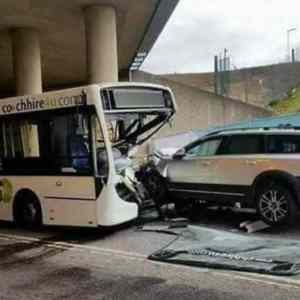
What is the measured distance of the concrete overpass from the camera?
59.5 ft

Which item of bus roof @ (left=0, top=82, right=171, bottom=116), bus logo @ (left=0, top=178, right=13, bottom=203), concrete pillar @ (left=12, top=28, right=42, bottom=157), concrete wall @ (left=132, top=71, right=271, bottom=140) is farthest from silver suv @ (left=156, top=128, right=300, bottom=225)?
concrete wall @ (left=132, top=71, right=271, bottom=140)

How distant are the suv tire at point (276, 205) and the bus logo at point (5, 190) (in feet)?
16.4

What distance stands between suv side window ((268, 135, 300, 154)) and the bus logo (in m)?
5.26

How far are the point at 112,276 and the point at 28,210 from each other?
4.41m

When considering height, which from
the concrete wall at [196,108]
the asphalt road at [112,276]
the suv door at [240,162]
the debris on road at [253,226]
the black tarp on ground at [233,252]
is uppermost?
the concrete wall at [196,108]

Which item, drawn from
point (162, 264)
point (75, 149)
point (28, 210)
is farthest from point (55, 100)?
point (162, 264)

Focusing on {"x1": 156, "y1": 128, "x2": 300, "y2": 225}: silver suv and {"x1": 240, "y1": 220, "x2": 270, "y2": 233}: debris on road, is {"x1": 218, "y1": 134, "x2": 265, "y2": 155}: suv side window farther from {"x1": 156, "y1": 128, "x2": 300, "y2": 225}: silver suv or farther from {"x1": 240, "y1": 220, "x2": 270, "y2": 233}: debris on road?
{"x1": 240, "y1": 220, "x2": 270, "y2": 233}: debris on road

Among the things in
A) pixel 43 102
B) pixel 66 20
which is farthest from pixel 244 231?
pixel 66 20

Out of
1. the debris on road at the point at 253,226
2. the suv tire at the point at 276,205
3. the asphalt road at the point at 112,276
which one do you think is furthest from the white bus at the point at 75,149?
the suv tire at the point at 276,205

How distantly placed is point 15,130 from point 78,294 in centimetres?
549

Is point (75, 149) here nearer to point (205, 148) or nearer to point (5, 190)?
point (5, 190)

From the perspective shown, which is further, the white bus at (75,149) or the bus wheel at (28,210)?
the bus wheel at (28,210)

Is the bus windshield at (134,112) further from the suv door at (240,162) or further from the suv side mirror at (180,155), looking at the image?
the suv door at (240,162)

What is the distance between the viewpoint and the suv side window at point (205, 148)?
11.6 metres
